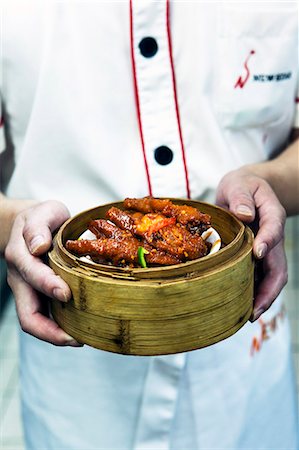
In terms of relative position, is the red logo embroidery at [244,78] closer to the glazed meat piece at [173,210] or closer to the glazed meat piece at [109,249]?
the glazed meat piece at [173,210]

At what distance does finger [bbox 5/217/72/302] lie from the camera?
34.9 inches

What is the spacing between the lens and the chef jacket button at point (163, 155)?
4.17ft

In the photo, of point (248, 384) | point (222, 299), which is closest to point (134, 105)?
point (222, 299)

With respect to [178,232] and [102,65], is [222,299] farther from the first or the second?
[102,65]

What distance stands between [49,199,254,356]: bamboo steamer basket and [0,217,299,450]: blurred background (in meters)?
1.73

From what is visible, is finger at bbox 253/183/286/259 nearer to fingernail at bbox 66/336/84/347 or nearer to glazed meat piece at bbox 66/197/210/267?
glazed meat piece at bbox 66/197/210/267

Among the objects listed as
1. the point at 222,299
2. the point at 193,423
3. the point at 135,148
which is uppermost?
the point at 135,148

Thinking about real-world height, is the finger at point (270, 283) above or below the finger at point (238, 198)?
below

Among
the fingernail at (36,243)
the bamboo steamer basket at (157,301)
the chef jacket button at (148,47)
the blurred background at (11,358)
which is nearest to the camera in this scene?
the bamboo steamer basket at (157,301)

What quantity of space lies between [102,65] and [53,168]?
0.83 ft

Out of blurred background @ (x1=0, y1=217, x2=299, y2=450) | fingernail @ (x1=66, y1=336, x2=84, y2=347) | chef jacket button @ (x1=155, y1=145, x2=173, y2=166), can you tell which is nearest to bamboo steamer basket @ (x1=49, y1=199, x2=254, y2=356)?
fingernail @ (x1=66, y1=336, x2=84, y2=347)

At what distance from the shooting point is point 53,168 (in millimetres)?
1302

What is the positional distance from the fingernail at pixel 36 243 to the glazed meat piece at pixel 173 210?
7.0 inches

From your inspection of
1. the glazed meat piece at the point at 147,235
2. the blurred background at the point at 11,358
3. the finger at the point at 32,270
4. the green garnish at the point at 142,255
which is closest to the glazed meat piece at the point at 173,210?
the glazed meat piece at the point at 147,235
